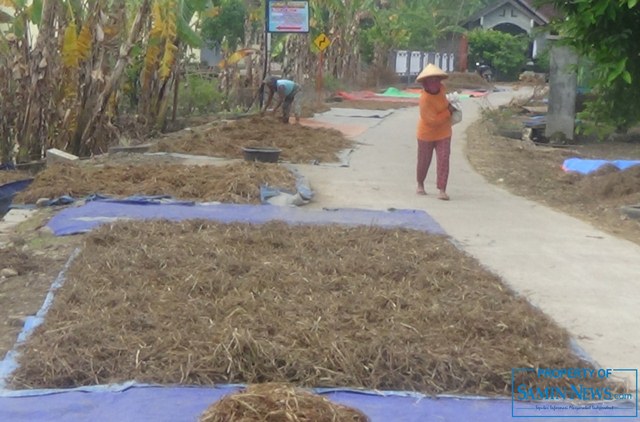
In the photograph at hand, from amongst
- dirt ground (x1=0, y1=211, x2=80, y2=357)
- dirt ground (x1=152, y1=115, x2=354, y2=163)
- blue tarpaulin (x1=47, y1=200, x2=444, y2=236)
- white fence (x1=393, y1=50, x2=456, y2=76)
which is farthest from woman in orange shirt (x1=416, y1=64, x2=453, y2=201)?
white fence (x1=393, y1=50, x2=456, y2=76)

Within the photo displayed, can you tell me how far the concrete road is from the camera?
20.7 feet

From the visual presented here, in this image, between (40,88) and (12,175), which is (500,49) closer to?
(40,88)

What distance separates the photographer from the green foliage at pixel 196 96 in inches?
855

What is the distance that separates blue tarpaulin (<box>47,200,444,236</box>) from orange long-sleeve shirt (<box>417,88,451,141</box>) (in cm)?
168

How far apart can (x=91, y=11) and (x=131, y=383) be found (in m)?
11.7

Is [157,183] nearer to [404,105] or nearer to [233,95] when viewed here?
[233,95]

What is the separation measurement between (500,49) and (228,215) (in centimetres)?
4635

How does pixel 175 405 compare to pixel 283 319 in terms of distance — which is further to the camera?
pixel 283 319

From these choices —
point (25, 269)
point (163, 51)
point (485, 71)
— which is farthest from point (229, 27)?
point (25, 269)

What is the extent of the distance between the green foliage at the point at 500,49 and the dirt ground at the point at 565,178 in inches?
1334

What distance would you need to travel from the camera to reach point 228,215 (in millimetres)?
9250

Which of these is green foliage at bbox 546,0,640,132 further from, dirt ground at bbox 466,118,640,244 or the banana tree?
the banana tree

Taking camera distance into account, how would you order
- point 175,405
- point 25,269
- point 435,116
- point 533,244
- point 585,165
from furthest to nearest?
point 585,165 < point 435,116 < point 533,244 < point 25,269 < point 175,405

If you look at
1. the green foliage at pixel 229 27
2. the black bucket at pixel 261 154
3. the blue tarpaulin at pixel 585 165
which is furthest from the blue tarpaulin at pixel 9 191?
the green foliage at pixel 229 27
